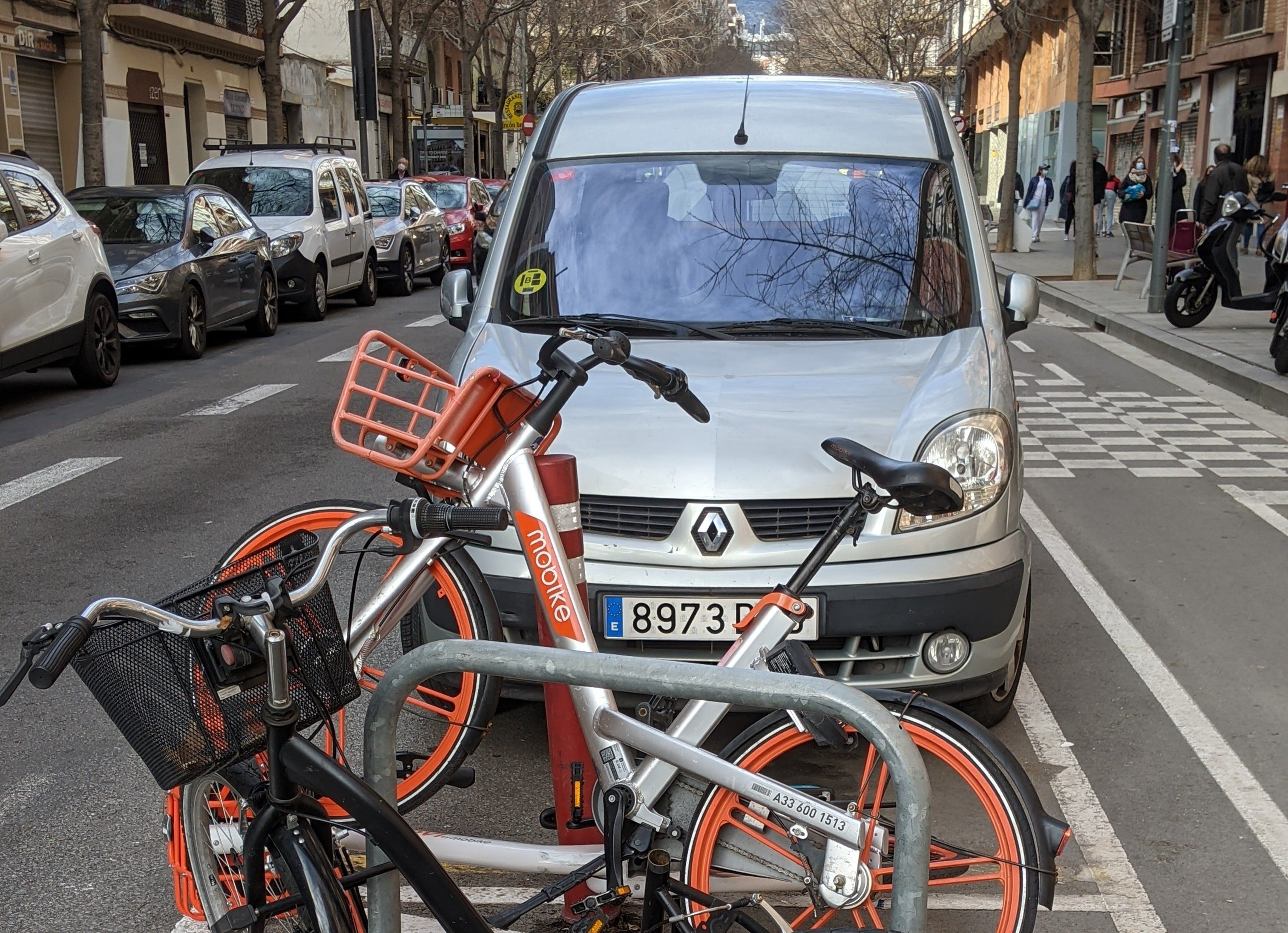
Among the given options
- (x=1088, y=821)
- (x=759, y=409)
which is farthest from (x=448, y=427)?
(x=1088, y=821)

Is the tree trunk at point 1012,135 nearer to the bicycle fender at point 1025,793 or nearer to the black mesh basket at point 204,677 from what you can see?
the bicycle fender at point 1025,793

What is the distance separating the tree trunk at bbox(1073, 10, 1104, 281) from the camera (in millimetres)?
21219

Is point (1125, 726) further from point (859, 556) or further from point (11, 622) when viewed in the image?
point (11, 622)

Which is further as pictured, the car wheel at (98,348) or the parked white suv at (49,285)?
the car wheel at (98,348)

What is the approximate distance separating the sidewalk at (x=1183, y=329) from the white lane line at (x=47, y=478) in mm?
8313

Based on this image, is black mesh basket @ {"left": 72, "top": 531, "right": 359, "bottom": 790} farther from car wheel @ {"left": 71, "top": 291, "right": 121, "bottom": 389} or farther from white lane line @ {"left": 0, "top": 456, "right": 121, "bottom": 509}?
car wheel @ {"left": 71, "top": 291, "right": 121, "bottom": 389}

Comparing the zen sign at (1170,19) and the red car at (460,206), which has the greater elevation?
the zen sign at (1170,19)

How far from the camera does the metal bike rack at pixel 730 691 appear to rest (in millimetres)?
2125

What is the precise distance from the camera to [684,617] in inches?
154

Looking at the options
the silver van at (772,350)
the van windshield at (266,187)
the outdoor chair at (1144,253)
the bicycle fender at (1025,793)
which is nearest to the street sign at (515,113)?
the van windshield at (266,187)

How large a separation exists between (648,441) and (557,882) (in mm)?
1492

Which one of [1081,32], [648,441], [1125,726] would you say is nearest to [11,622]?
[648,441]

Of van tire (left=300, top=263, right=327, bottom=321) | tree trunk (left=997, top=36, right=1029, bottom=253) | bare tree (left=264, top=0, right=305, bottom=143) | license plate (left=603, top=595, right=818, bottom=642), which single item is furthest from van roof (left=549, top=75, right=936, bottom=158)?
tree trunk (left=997, top=36, right=1029, bottom=253)

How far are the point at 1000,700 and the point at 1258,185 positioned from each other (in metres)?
22.2
